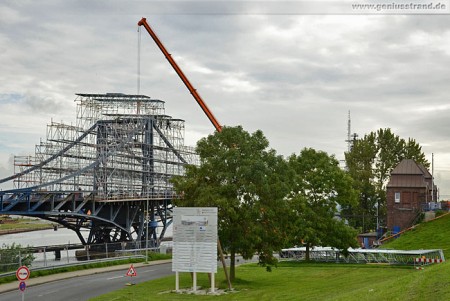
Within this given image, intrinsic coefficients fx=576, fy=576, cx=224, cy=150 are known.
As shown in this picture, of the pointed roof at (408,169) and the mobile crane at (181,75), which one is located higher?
the mobile crane at (181,75)

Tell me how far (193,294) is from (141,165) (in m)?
72.4

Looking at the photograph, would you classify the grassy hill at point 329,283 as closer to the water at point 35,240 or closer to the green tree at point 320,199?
the green tree at point 320,199

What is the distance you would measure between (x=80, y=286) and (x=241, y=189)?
42.8 feet

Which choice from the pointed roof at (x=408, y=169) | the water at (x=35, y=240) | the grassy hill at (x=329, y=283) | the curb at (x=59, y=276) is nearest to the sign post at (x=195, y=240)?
the grassy hill at (x=329, y=283)

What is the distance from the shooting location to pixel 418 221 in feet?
239

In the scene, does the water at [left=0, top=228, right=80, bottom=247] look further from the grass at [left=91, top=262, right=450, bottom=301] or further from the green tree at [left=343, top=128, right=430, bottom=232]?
the grass at [left=91, top=262, right=450, bottom=301]

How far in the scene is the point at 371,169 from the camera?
8812 centimetres

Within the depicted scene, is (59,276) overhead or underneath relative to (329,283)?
underneath

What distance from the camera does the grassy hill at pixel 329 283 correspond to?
22500 mm

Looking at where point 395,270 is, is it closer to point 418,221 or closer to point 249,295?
point 249,295

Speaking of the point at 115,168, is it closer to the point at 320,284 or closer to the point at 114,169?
the point at 114,169

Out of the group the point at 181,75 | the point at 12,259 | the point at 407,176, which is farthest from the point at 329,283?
the point at 181,75

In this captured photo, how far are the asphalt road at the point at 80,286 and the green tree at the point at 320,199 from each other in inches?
527

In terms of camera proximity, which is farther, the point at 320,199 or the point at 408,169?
the point at 408,169
